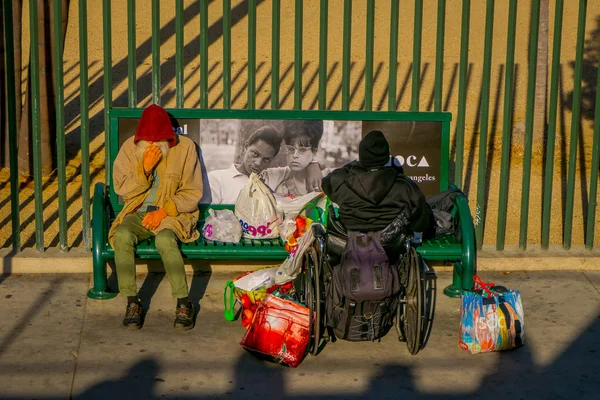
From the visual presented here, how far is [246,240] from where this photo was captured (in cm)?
652

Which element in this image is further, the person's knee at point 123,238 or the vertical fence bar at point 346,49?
the vertical fence bar at point 346,49

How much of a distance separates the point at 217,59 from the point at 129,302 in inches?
336

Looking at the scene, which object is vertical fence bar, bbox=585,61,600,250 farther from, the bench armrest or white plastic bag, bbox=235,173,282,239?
white plastic bag, bbox=235,173,282,239

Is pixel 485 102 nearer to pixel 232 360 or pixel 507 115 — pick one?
pixel 507 115

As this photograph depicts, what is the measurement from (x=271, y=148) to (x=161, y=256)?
126 cm

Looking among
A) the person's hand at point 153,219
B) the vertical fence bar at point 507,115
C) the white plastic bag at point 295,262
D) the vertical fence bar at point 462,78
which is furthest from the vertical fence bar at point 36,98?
the vertical fence bar at point 507,115

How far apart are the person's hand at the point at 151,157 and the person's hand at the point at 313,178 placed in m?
1.15

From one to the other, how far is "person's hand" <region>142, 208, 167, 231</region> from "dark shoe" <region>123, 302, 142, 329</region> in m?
0.52

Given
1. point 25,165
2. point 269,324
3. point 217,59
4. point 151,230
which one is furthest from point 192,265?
point 217,59

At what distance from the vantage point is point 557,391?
5.25 m

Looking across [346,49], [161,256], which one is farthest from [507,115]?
[161,256]

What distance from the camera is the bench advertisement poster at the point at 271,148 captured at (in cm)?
685

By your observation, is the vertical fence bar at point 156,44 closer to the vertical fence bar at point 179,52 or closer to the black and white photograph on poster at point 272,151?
the vertical fence bar at point 179,52

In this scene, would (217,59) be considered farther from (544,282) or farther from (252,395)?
(252,395)
